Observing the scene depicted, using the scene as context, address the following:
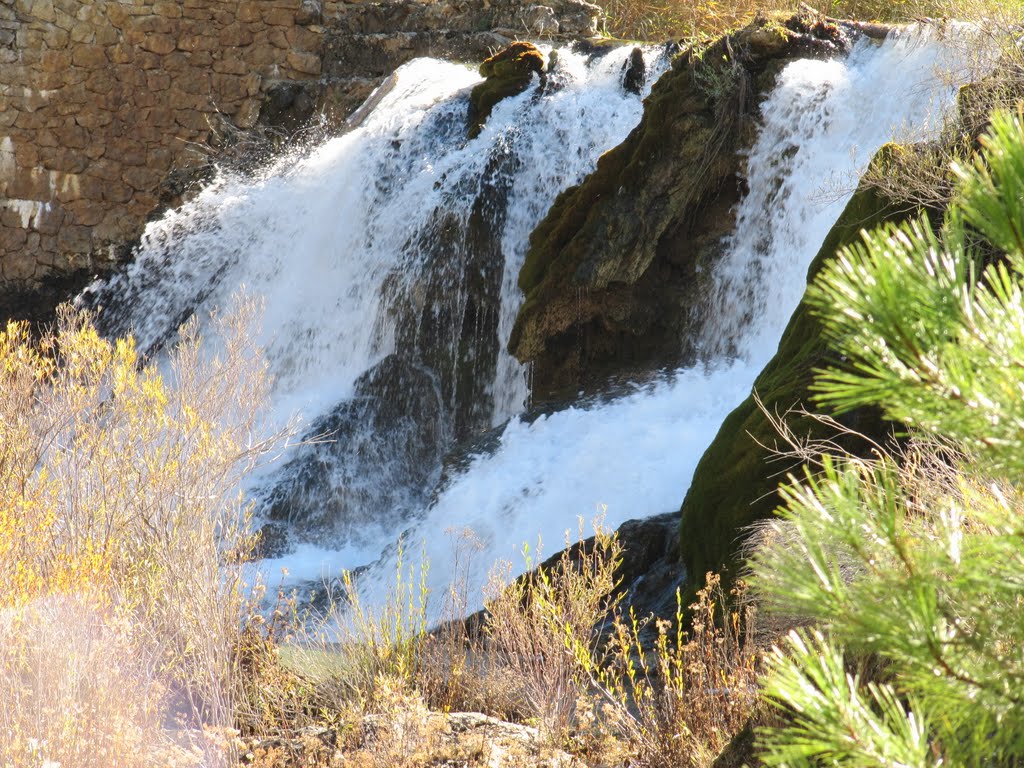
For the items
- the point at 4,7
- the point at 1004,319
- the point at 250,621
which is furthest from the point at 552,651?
the point at 4,7

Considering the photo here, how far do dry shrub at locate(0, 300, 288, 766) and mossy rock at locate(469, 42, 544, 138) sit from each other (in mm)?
5058

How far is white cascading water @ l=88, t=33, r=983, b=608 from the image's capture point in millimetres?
6230

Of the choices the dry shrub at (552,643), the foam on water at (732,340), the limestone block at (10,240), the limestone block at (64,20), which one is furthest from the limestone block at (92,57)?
the dry shrub at (552,643)

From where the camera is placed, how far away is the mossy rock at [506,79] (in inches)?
380

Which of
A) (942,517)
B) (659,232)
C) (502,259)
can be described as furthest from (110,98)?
(942,517)

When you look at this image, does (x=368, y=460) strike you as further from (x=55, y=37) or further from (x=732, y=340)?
(x=55, y=37)

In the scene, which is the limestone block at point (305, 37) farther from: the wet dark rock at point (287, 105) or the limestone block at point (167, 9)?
the limestone block at point (167, 9)

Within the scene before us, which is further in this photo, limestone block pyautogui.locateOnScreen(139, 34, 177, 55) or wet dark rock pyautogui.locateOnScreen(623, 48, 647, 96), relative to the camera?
limestone block pyautogui.locateOnScreen(139, 34, 177, 55)

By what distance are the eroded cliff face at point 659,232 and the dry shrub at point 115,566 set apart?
2.83m

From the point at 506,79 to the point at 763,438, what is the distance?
19.7ft

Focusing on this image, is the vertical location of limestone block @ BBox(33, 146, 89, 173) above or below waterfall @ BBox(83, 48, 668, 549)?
above

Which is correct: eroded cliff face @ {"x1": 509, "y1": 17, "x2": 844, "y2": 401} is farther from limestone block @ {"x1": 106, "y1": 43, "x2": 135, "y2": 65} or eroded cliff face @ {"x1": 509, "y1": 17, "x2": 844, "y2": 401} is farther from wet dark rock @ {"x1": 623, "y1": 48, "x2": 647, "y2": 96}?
limestone block @ {"x1": 106, "y1": 43, "x2": 135, "y2": 65}

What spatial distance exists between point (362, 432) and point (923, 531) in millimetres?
6778

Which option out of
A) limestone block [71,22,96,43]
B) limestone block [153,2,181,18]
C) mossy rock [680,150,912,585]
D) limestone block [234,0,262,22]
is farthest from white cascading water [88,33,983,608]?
limestone block [71,22,96,43]
